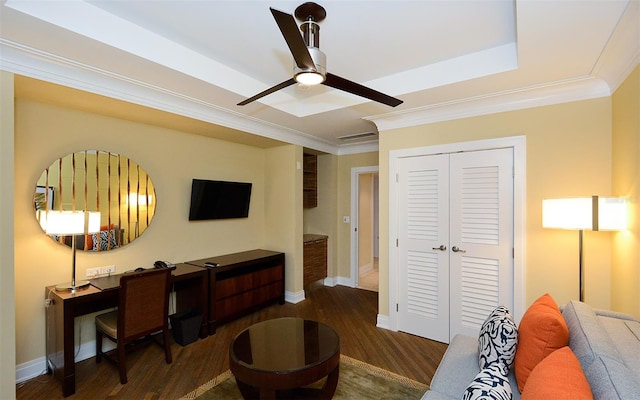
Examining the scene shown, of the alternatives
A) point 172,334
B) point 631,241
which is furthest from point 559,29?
point 172,334

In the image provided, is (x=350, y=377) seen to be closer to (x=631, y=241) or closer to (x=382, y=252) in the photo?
(x=382, y=252)

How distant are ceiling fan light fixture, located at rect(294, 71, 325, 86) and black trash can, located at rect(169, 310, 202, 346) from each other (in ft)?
8.98

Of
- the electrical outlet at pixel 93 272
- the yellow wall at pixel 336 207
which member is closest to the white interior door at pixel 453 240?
the yellow wall at pixel 336 207

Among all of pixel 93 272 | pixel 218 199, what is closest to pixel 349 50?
pixel 218 199

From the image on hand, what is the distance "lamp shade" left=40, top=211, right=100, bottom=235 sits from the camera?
238cm

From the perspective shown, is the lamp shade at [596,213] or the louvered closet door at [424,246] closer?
the lamp shade at [596,213]

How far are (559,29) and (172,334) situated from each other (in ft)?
13.9

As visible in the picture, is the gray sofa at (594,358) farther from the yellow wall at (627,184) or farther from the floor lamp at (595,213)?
the floor lamp at (595,213)

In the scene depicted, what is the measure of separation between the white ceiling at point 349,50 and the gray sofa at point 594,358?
5.41 ft

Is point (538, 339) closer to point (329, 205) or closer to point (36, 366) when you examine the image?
point (36, 366)

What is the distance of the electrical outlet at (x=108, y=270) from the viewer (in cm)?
296

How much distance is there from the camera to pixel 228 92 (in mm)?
2736

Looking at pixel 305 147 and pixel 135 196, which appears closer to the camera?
pixel 135 196

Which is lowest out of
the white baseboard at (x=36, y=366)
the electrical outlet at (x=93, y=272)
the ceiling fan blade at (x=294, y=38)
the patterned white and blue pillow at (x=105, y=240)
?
the white baseboard at (x=36, y=366)
